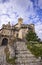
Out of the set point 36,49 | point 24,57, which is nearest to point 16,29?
point 36,49

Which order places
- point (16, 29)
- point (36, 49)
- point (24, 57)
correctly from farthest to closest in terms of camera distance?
point (16, 29) < point (36, 49) < point (24, 57)

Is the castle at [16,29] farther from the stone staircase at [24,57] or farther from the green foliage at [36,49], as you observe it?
the stone staircase at [24,57]

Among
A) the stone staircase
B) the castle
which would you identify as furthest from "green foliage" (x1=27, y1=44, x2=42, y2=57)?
the castle

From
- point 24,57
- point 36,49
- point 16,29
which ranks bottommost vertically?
point 24,57

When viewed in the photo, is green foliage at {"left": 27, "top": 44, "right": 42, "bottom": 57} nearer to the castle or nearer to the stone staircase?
the stone staircase

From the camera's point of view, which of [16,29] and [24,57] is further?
[16,29]

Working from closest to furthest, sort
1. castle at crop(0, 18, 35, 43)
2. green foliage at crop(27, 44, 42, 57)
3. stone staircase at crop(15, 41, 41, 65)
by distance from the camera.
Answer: stone staircase at crop(15, 41, 41, 65), green foliage at crop(27, 44, 42, 57), castle at crop(0, 18, 35, 43)

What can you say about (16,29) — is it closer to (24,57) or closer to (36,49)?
(36,49)

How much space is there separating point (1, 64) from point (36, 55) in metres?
8.51

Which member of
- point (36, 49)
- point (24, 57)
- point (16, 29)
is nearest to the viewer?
Answer: point (24, 57)

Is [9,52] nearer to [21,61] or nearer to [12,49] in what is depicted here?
[12,49]

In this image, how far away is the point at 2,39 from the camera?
213 feet

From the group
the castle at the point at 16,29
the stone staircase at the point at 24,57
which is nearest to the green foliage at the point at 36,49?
the stone staircase at the point at 24,57

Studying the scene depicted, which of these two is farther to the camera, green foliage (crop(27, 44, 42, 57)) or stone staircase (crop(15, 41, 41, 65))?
green foliage (crop(27, 44, 42, 57))
